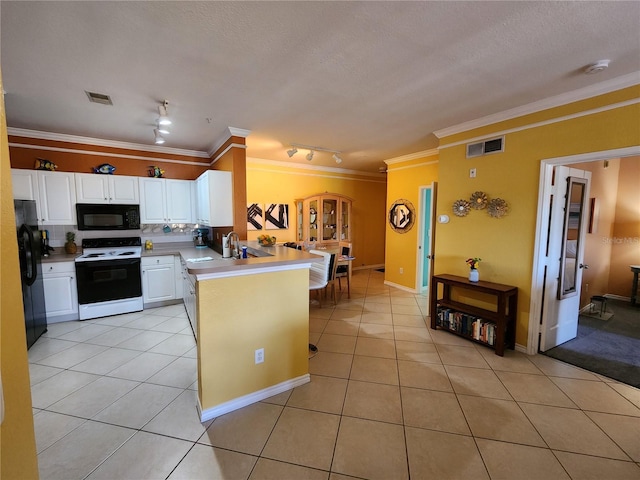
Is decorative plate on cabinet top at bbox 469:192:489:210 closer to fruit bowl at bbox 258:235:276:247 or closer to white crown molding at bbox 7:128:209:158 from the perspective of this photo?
fruit bowl at bbox 258:235:276:247

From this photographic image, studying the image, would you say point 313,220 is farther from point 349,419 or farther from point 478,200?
point 349,419

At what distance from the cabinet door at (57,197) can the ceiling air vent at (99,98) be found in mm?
1736

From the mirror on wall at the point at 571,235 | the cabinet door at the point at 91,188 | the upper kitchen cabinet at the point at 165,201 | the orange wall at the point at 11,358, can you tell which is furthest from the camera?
the upper kitchen cabinet at the point at 165,201

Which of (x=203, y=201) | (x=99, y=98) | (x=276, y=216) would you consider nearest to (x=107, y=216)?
(x=203, y=201)

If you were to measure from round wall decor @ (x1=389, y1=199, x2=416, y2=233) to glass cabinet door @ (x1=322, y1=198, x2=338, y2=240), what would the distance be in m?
1.27

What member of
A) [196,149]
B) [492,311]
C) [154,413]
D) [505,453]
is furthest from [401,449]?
[196,149]

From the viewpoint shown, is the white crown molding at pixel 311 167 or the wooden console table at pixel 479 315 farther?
the white crown molding at pixel 311 167

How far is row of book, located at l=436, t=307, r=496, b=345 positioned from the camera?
120 inches

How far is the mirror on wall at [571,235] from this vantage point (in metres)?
2.90

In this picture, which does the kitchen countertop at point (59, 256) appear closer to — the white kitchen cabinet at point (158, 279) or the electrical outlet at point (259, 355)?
the white kitchen cabinet at point (158, 279)

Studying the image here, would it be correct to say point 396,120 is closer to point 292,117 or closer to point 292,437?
point 292,117

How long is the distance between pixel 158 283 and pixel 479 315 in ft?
14.6

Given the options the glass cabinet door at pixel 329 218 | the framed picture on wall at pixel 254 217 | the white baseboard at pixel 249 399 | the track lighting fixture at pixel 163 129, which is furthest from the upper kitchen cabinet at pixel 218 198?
the glass cabinet door at pixel 329 218

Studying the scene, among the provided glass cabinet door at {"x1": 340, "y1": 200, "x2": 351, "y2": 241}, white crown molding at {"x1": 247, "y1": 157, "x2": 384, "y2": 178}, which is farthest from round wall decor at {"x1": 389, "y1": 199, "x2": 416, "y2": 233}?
white crown molding at {"x1": 247, "y1": 157, "x2": 384, "y2": 178}
